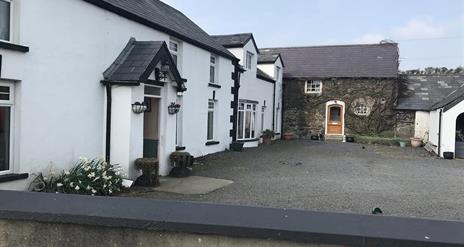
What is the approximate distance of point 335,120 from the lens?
2856 cm

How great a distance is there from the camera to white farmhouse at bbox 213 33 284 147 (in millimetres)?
20172

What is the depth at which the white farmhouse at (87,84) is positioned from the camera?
289 inches

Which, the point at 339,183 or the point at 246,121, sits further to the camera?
the point at 246,121

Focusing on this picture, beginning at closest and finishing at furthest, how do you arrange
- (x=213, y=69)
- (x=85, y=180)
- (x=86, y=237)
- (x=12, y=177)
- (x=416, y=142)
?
(x=86, y=237) → (x=12, y=177) → (x=85, y=180) → (x=213, y=69) → (x=416, y=142)

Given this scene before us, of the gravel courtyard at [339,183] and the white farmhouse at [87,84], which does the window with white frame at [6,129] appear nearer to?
the white farmhouse at [87,84]

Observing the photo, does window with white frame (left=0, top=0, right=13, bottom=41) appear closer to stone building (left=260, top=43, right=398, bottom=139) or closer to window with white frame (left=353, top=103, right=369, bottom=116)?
stone building (left=260, top=43, right=398, bottom=139)

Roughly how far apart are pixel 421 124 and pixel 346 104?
487cm

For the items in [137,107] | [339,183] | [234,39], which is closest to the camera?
[137,107]

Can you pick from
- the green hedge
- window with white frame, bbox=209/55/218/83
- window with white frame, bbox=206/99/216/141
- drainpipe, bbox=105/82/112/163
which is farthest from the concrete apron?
the green hedge

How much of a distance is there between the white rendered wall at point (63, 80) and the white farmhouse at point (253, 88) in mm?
10053

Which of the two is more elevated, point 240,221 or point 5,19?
point 5,19

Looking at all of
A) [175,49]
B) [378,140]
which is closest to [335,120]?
[378,140]

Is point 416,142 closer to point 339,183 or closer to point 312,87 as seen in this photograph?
point 312,87

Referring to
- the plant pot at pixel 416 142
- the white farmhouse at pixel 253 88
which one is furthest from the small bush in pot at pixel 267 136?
the plant pot at pixel 416 142
